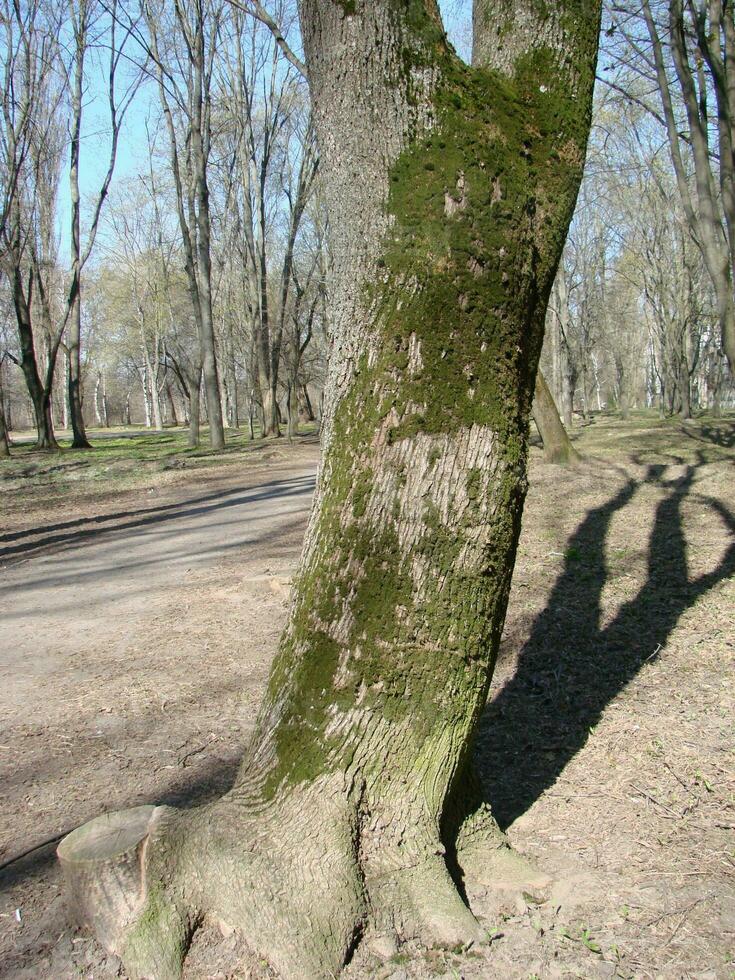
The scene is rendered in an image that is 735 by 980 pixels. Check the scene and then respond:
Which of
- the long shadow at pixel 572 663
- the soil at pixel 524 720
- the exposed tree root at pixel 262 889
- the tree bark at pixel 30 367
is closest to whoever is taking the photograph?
the exposed tree root at pixel 262 889

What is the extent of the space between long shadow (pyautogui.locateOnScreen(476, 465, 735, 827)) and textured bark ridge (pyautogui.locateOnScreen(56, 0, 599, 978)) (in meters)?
1.00

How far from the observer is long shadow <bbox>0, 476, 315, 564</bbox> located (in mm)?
9359

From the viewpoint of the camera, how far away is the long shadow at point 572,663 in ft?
12.0

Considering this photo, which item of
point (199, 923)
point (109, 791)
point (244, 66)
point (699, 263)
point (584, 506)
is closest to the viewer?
point (199, 923)

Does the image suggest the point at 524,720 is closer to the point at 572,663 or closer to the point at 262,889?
the point at 572,663

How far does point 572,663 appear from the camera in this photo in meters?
4.82

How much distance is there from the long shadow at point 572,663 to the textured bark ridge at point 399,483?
996 millimetres

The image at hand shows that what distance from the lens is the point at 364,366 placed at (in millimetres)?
2449

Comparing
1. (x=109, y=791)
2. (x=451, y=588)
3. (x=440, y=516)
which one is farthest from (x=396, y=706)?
(x=109, y=791)

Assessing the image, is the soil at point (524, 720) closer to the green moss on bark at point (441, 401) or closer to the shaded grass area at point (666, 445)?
the green moss on bark at point (441, 401)

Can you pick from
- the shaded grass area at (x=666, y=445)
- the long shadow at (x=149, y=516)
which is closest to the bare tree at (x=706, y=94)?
the shaded grass area at (x=666, y=445)

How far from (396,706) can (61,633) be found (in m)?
3.99

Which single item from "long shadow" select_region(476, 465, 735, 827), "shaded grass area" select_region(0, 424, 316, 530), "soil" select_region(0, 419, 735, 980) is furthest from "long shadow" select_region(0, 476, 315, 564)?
"long shadow" select_region(476, 465, 735, 827)

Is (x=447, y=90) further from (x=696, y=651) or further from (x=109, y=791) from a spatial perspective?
(x=696, y=651)
